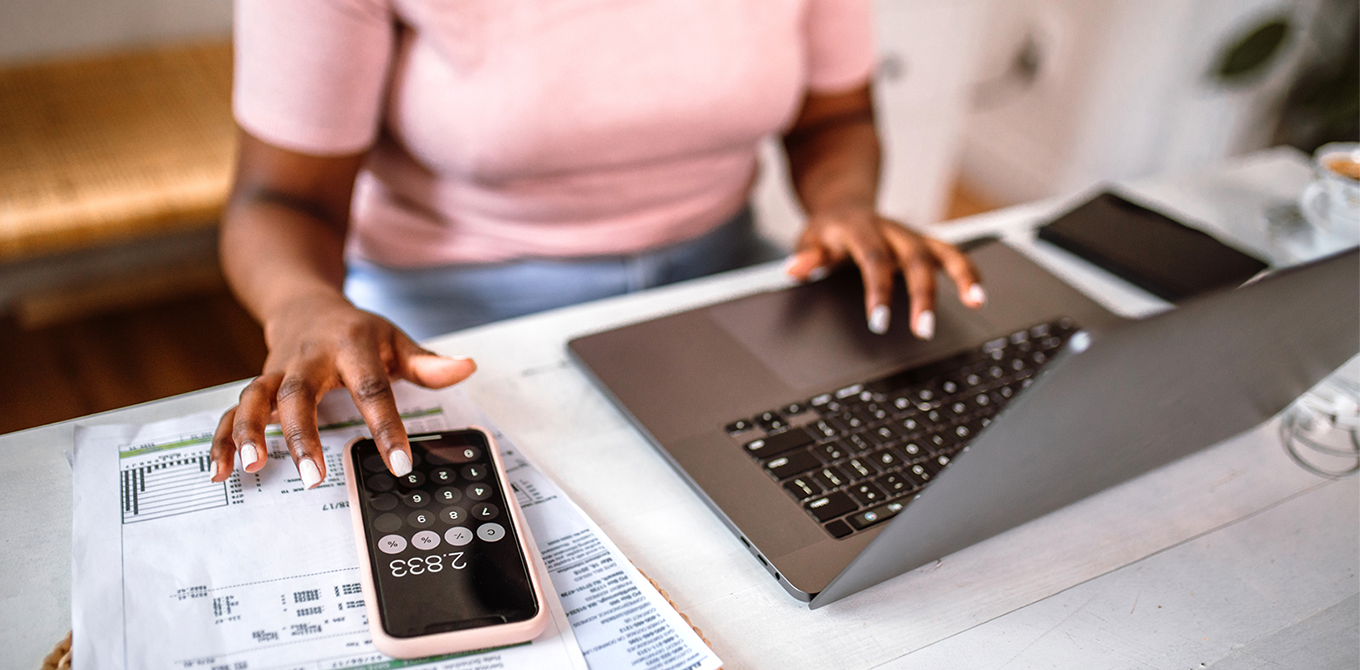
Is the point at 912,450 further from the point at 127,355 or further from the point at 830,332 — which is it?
the point at 127,355

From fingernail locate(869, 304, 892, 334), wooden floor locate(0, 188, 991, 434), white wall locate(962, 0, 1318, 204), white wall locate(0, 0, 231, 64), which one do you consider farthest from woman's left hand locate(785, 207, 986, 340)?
white wall locate(962, 0, 1318, 204)

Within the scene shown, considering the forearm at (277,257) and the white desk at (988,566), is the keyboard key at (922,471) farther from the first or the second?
the forearm at (277,257)

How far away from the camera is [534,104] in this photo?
77 cm

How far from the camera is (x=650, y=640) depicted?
17.6 inches

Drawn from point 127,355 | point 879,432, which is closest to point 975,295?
point 879,432

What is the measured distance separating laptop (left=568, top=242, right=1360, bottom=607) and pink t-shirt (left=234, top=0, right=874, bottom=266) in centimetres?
21

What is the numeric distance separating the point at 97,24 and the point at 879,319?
4.99ft

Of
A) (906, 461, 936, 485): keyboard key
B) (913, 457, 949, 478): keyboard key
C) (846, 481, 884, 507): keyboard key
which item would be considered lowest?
(913, 457, 949, 478): keyboard key

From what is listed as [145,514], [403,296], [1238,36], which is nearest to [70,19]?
[403,296]

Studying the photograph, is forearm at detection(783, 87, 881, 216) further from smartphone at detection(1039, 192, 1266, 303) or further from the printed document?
the printed document

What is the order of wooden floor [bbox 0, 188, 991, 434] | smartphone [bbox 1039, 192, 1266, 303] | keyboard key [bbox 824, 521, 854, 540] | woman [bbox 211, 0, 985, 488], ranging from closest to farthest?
keyboard key [bbox 824, 521, 854, 540] < woman [bbox 211, 0, 985, 488] < smartphone [bbox 1039, 192, 1266, 303] < wooden floor [bbox 0, 188, 991, 434]

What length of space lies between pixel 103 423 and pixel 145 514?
0.11 m

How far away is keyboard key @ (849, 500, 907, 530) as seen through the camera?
1.70 ft

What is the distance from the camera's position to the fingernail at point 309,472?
1.57ft
